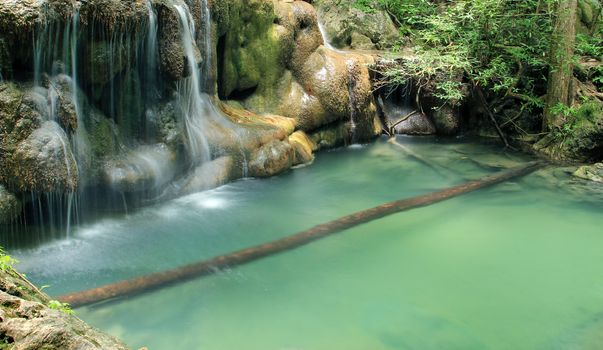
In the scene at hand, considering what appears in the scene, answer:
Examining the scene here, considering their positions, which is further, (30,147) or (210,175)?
(210,175)

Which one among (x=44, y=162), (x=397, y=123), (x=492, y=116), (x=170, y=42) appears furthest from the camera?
(x=397, y=123)

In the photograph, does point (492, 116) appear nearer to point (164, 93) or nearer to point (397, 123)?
point (397, 123)

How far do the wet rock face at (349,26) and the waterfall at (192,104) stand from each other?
5.25 m

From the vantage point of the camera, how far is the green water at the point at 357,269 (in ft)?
15.2

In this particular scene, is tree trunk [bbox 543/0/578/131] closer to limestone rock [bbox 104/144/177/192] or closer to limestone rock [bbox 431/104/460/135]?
limestone rock [bbox 431/104/460/135]

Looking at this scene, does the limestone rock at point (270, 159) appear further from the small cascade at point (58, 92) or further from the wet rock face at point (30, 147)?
the wet rock face at point (30, 147)

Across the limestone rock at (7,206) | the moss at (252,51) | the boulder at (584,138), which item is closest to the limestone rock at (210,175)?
the moss at (252,51)

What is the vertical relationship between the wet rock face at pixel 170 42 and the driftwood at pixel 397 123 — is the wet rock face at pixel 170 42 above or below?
above

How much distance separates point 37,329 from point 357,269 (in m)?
4.24

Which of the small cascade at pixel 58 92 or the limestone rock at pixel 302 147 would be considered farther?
the limestone rock at pixel 302 147

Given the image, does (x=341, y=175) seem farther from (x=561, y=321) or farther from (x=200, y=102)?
(x=561, y=321)

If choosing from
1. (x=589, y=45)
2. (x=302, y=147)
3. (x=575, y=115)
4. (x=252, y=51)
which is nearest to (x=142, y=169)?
(x=302, y=147)

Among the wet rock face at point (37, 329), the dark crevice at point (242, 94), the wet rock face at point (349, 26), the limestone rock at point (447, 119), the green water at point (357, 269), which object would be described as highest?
the wet rock face at point (349, 26)

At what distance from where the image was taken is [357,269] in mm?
5758
